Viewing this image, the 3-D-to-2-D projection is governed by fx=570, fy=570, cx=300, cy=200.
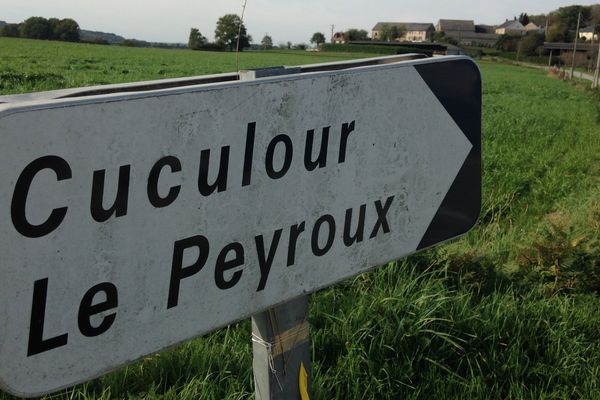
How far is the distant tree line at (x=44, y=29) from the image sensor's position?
171 ft

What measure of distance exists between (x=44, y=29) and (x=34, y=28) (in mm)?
1172

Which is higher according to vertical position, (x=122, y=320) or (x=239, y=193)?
(x=239, y=193)

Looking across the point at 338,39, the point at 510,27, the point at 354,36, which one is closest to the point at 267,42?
the point at 338,39

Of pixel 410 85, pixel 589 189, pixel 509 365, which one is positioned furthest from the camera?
pixel 589 189

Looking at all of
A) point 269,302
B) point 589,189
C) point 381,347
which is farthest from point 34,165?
point 589,189

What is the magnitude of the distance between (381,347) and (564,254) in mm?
1547

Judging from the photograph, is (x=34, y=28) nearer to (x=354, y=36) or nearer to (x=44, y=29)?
(x=44, y=29)

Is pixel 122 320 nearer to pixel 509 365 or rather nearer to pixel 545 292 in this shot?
pixel 509 365

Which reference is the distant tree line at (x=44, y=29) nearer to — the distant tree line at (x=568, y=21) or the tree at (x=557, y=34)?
the distant tree line at (x=568, y=21)

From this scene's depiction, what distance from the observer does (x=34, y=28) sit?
2055 inches

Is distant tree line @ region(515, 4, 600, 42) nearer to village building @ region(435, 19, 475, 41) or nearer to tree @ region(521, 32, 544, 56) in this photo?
tree @ region(521, 32, 544, 56)

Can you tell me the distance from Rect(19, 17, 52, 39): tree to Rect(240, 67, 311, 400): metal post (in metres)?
58.4

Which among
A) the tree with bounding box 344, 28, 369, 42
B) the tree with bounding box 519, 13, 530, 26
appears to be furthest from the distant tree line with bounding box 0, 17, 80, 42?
the tree with bounding box 519, 13, 530, 26

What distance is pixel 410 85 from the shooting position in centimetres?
126
